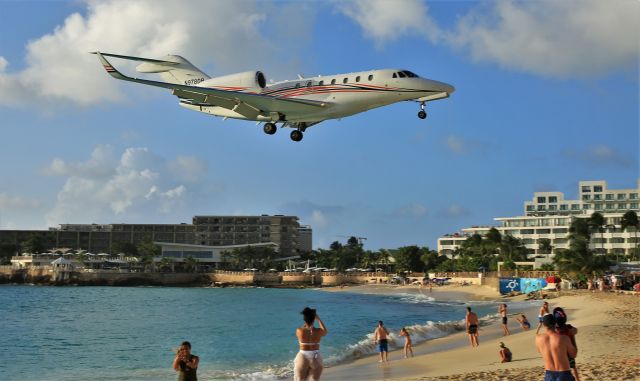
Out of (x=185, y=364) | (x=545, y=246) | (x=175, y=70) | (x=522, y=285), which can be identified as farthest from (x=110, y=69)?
(x=545, y=246)

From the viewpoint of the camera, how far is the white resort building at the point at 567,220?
10925 cm

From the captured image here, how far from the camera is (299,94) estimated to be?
28938mm

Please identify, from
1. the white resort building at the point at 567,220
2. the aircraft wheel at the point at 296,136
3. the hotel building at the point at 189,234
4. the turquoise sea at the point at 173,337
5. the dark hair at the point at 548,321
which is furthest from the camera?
the hotel building at the point at 189,234

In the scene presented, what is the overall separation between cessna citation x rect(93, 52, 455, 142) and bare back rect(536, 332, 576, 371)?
57.0 ft

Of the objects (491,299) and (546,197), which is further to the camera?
(546,197)

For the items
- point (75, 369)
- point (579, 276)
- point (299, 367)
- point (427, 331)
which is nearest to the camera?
point (299, 367)

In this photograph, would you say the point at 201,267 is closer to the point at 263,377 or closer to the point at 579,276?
the point at 579,276

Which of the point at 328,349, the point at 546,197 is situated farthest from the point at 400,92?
the point at 546,197

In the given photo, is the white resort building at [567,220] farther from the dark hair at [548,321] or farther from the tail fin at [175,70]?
the dark hair at [548,321]

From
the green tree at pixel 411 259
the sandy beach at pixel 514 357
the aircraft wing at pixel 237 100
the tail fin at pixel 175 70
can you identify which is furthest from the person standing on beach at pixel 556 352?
the green tree at pixel 411 259

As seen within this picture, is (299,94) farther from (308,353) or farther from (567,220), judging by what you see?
(567,220)

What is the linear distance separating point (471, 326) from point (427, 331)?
10000 mm

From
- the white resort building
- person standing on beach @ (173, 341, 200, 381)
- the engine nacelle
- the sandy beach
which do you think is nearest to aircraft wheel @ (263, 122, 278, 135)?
the engine nacelle

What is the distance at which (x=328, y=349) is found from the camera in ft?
114
